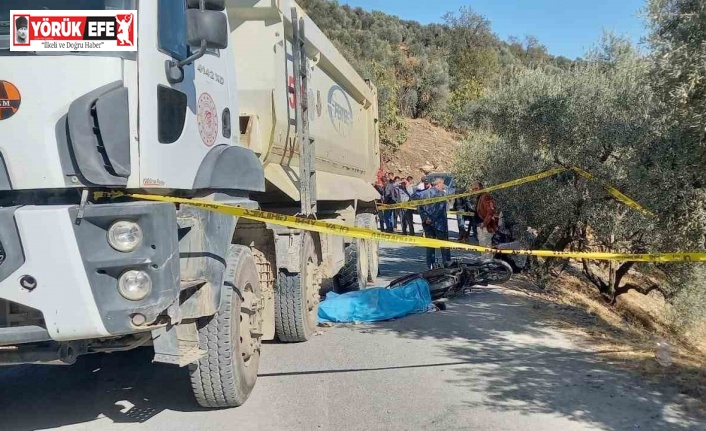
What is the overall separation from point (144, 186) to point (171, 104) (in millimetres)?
623

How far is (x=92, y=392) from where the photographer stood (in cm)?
553

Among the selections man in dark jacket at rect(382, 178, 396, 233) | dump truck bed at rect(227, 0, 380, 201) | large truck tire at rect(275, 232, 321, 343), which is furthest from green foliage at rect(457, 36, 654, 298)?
man in dark jacket at rect(382, 178, 396, 233)

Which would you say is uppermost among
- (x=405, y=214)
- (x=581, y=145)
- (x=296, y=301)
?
(x=581, y=145)

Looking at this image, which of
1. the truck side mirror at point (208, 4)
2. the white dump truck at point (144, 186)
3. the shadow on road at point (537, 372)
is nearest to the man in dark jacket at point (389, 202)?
the shadow on road at point (537, 372)

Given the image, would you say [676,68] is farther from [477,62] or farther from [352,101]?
[477,62]

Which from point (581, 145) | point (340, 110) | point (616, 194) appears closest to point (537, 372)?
point (616, 194)

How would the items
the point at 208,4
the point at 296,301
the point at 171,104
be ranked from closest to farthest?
the point at 171,104, the point at 208,4, the point at 296,301

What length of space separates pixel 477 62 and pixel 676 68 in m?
42.5

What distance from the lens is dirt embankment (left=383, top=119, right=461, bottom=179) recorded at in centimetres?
3588

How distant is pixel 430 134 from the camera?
4203 centimetres

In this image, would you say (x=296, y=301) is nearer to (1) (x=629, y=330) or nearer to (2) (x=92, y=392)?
(2) (x=92, y=392)

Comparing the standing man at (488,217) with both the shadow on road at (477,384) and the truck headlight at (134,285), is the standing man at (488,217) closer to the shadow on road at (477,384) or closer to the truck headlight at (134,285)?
the shadow on road at (477,384)

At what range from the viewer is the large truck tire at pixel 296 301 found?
6.71 metres

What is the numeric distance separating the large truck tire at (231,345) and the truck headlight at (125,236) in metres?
1.17
